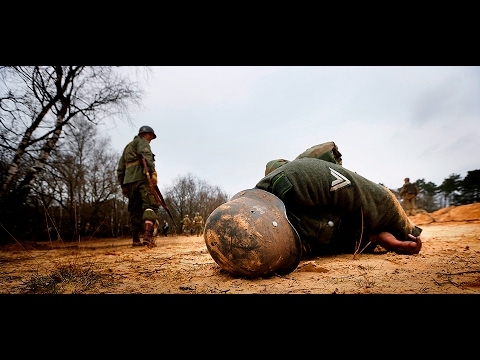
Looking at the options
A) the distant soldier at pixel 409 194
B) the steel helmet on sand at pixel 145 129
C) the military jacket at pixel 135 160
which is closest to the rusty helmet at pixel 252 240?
the military jacket at pixel 135 160

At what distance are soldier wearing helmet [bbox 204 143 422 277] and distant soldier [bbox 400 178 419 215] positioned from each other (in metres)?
13.2

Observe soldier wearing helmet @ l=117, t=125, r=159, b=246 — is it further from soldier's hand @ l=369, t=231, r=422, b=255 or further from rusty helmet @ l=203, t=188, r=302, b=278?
soldier's hand @ l=369, t=231, r=422, b=255

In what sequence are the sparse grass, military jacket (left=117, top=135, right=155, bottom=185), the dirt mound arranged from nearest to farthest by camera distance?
the sparse grass < military jacket (left=117, top=135, right=155, bottom=185) < the dirt mound

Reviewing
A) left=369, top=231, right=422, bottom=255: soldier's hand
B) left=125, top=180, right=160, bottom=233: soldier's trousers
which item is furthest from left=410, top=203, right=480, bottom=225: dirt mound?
left=125, top=180, right=160, bottom=233: soldier's trousers

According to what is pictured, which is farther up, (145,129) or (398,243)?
(145,129)

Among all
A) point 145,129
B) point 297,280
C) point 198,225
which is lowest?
point 297,280

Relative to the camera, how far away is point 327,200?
2178mm

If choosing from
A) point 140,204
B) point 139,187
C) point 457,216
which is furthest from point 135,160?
point 457,216

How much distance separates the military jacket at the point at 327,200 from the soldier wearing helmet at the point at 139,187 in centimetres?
310

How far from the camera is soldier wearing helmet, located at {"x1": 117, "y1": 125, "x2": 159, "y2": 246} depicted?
4637 mm

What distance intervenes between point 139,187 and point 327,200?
372cm

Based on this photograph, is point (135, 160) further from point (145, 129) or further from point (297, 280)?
point (297, 280)
